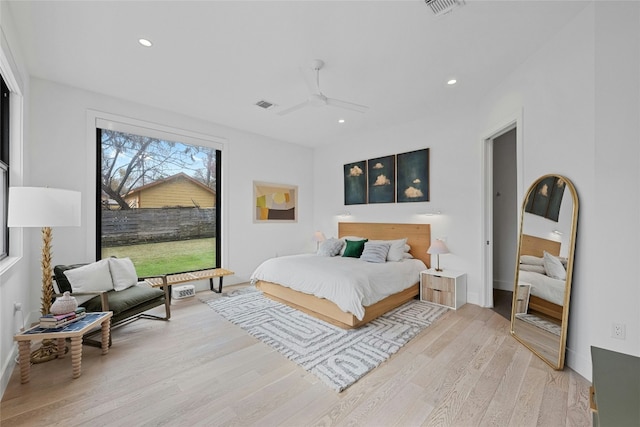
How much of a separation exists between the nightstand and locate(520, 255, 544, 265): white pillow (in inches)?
38.7

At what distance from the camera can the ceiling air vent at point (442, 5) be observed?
2025 mm

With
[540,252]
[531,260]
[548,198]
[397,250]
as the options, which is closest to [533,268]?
[531,260]

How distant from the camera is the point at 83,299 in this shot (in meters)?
2.70

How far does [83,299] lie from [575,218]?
4.62 meters

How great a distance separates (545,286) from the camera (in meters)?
2.52

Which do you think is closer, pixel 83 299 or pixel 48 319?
pixel 48 319

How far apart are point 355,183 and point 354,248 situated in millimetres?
1584

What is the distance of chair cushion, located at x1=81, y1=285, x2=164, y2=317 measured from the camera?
2.69 meters

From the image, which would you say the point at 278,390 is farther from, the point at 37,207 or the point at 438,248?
the point at 438,248

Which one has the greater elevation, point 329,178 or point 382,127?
point 382,127

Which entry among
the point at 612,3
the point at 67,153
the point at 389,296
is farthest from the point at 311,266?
the point at 612,3

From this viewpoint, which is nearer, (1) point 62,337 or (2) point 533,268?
(1) point 62,337

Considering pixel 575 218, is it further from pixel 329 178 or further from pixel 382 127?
pixel 329 178

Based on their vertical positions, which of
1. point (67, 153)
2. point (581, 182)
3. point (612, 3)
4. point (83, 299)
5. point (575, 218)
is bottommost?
point (83, 299)
